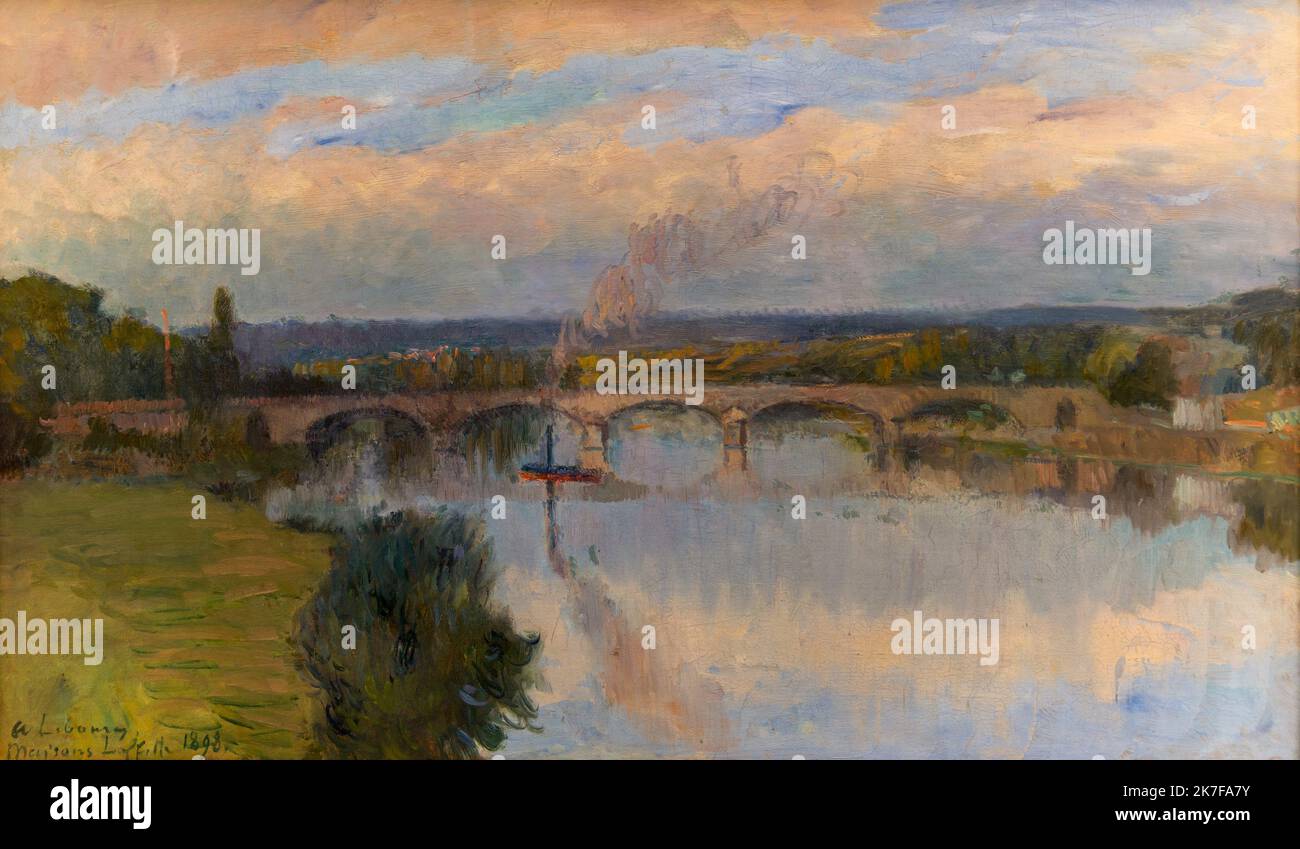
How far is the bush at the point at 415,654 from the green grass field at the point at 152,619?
13cm

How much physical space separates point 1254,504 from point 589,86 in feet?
10.7

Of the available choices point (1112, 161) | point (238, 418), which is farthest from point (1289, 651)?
point (238, 418)

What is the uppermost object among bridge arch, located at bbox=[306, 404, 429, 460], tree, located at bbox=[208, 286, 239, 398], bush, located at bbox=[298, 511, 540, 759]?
tree, located at bbox=[208, 286, 239, 398]

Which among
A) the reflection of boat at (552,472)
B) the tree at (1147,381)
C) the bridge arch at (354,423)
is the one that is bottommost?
the reflection of boat at (552,472)

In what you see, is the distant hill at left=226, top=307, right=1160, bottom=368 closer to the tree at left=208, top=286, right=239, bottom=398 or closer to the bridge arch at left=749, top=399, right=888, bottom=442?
the tree at left=208, top=286, right=239, bottom=398

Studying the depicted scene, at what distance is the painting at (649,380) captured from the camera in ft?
11.7

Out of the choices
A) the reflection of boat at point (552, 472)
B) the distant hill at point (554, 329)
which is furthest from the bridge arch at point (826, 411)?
the reflection of boat at point (552, 472)

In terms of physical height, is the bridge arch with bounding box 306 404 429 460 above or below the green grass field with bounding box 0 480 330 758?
above

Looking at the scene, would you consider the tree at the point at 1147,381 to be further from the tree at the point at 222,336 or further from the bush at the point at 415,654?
the tree at the point at 222,336

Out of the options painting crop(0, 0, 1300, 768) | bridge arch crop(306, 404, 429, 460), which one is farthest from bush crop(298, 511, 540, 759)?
bridge arch crop(306, 404, 429, 460)

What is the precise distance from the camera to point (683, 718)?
361 cm

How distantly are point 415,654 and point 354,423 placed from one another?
3.28ft

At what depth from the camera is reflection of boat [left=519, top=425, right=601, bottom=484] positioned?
11.8 feet

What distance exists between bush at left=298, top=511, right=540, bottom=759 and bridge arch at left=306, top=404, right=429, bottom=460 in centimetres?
41
